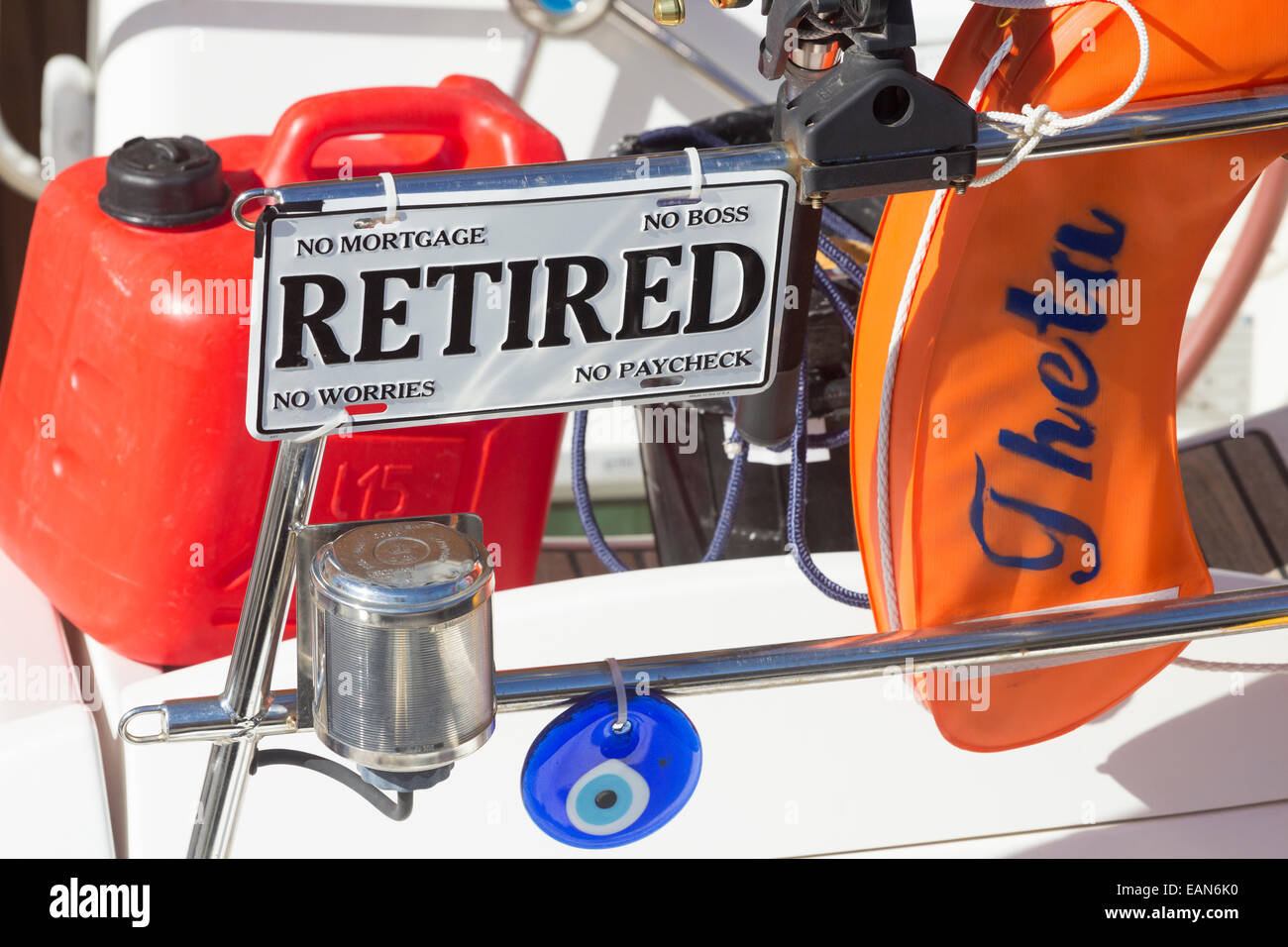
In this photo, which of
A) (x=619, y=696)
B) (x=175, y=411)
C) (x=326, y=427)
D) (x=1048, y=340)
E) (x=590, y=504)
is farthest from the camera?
(x=590, y=504)

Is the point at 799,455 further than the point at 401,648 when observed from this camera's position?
Yes

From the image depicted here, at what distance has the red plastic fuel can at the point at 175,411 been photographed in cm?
123

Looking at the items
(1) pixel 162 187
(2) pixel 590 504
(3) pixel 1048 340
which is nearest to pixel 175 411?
(1) pixel 162 187

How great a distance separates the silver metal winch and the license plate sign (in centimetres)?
8

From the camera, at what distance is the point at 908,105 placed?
0.69 meters

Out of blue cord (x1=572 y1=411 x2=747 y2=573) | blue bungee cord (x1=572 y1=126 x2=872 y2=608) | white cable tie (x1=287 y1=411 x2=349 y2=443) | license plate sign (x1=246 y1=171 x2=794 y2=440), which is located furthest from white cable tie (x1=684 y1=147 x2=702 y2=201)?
blue cord (x1=572 y1=411 x2=747 y2=573)

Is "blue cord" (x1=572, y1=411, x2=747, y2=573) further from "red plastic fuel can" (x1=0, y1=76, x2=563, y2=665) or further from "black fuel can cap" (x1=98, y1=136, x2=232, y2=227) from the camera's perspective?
"black fuel can cap" (x1=98, y1=136, x2=232, y2=227)

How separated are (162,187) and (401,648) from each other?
28.3 inches

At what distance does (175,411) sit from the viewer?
1.23 metres

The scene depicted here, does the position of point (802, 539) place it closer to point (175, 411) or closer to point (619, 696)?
point (619, 696)

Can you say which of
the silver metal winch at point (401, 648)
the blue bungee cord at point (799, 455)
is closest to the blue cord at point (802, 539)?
the blue bungee cord at point (799, 455)
